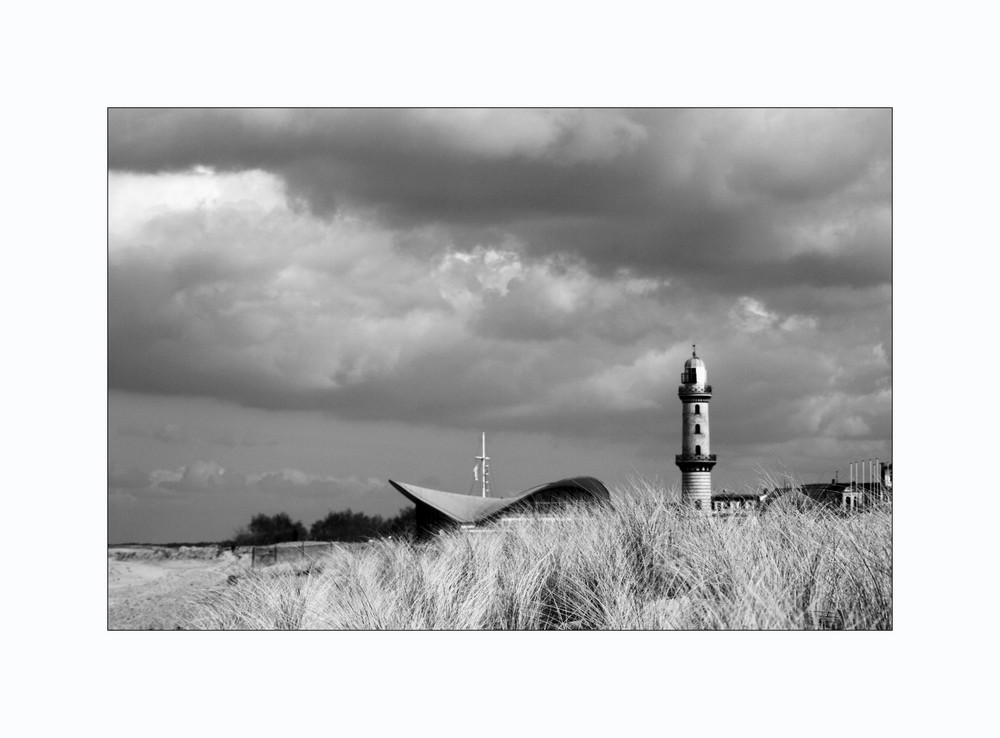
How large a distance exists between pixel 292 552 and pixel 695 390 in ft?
87.4

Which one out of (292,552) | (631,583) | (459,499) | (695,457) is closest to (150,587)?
(292,552)

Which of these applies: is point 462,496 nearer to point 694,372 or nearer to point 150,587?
point 150,587

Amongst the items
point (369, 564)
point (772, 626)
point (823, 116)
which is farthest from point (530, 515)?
point (823, 116)

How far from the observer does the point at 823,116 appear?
516 cm

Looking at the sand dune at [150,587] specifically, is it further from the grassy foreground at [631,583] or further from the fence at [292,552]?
the fence at [292,552]

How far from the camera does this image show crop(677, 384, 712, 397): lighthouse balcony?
1304 inches

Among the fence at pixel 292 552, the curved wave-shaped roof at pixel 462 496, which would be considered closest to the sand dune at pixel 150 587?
the fence at pixel 292 552

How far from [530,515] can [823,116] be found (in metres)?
4.16

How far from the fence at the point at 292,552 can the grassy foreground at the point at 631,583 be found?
3.68 ft

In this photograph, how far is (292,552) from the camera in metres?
8.25

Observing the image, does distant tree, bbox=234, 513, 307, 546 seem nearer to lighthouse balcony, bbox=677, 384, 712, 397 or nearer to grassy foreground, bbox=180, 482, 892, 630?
grassy foreground, bbox=180, 482, 892, 630

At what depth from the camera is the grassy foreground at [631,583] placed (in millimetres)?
4469
